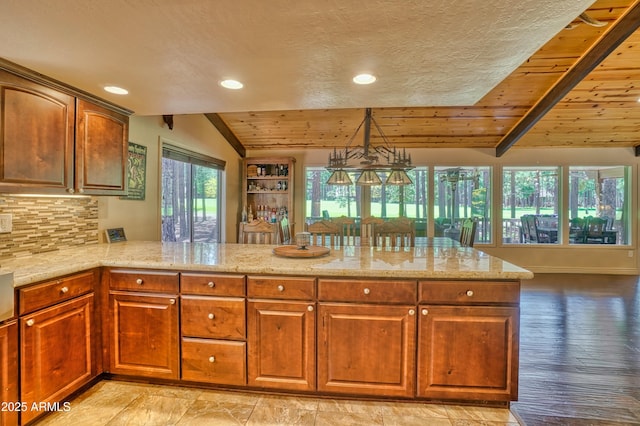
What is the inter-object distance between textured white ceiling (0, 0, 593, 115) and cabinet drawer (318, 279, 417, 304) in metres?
1.33

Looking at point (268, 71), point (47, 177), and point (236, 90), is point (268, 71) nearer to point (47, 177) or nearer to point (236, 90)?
point (236, 90)

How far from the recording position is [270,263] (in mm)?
2162

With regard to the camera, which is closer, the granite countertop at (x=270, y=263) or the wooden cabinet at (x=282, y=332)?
the granite countertop at (x=270, y=263)

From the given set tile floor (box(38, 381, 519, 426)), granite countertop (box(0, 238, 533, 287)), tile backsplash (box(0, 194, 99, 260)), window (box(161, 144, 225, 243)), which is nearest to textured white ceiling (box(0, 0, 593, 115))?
tile backsplash (box(0, 194, 99, 260))

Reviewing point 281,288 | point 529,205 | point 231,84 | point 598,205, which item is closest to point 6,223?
point 231,84

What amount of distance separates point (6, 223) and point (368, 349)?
8.26ft

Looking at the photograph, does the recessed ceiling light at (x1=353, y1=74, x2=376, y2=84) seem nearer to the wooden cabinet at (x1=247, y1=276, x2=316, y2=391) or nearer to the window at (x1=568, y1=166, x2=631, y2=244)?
the wooden cabinet at (x1=247, y1=276, x2=316, y2=391)

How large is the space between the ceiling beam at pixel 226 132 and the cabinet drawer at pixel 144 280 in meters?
3.31

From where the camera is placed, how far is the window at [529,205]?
6227 millimetres

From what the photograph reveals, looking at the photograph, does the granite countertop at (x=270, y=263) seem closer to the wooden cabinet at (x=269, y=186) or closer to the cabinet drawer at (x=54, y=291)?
the cabinet drawer at (x=54, y=291)

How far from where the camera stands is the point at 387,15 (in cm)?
147

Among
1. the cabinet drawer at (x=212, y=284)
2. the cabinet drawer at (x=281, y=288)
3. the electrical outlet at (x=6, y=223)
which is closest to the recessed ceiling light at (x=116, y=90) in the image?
the electrical outlet at (x=6, y=223)

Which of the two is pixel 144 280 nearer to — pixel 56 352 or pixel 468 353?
pixel 56 352

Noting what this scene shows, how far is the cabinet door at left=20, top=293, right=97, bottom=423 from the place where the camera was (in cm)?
176
